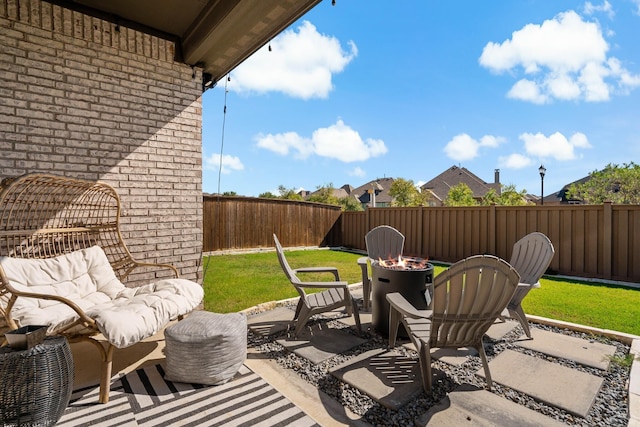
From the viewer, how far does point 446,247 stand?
8.45m

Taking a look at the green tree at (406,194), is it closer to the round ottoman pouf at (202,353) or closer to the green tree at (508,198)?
the green tree at (508,198)

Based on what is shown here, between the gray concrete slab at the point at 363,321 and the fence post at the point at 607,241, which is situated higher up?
the fence post at the point at 607,241

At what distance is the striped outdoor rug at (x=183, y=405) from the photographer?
6.05 feet

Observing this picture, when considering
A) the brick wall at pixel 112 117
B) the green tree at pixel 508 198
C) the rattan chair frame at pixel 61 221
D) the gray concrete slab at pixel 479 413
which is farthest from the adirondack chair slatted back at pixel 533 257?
the green tree at pixel 508 198

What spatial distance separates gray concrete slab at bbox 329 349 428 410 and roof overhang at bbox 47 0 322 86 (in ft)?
10.1

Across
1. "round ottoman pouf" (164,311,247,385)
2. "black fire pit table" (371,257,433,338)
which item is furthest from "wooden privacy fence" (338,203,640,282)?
"round ottoman pouf" (164,311,247,385)

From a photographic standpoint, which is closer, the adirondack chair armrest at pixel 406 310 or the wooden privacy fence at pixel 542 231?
the adirondack chair armrest at pixel 406 310

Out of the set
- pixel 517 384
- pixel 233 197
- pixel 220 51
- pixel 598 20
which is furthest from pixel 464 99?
pixel 517 384

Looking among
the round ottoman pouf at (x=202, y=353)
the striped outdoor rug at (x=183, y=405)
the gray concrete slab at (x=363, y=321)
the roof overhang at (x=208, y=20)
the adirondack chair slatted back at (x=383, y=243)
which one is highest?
the roof overhang at (x=208, y=20)

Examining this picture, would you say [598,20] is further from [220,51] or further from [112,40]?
[112,40]

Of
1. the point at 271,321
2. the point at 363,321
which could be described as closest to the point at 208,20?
the point at 271,321

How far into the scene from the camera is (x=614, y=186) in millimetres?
16547

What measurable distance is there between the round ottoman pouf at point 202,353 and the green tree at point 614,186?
19.9 m

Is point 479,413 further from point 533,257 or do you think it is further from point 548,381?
point 533,257
